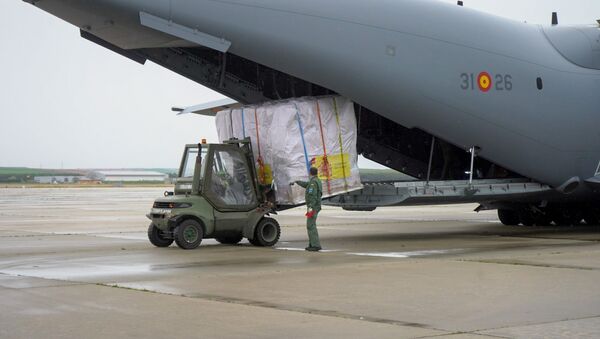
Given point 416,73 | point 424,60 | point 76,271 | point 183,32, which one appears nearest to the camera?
point 76,271

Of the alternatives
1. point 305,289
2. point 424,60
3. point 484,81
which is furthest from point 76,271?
point 484,81

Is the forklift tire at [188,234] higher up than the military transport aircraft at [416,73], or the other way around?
the military transport aircraft at [416,73]

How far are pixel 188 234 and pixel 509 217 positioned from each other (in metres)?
10.7

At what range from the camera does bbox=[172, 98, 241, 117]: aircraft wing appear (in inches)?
Result: 876

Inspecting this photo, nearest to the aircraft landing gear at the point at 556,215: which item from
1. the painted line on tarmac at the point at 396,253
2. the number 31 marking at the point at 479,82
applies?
the number 31 marking at the point at 479,82

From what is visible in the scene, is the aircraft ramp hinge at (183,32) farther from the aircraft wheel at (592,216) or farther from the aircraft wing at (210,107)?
the aircraft wheel at (592,216)

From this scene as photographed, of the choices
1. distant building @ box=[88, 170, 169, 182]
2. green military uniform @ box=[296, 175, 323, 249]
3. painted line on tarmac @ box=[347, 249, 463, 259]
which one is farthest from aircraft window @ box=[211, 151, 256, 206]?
distant building @ box=[88, 170, 169, 182]

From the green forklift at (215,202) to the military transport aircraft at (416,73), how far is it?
1692 millimetres

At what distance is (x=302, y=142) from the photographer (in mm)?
16406

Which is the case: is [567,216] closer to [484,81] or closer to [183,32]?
[484,81]

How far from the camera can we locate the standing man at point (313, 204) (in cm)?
1552

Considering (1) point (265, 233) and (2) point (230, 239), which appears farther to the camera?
(2) point (230, 239)

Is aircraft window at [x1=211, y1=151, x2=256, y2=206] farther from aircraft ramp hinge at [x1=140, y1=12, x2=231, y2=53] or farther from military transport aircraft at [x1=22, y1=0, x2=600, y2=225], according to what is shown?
aircraft ramp hinge at [x1=140, y1=12, x2=231, y2=53]

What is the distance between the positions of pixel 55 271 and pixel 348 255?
16.0 ft
